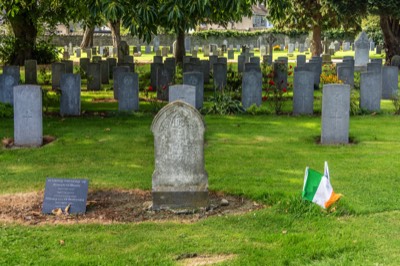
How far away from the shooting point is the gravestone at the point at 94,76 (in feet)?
73.2

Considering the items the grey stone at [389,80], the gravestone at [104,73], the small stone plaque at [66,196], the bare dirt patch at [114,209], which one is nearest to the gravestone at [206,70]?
the gravestone at [104,73]

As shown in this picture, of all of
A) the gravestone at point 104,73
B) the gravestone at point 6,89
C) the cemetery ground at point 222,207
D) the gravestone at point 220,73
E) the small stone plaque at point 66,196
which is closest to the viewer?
the cemetery ground at point 222,207

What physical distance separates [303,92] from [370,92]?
5.69 ft

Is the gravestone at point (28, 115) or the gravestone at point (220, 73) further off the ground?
the gravestone at point (220, 73)

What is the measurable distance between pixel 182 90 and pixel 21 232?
6263mm

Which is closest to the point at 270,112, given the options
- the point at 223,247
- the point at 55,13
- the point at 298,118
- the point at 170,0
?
the point at 298,118

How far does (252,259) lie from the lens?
6.68 m

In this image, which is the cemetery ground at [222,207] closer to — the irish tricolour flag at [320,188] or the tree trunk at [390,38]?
the irish tricolour flag at [320,188]

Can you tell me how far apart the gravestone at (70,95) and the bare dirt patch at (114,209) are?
708 centimetres

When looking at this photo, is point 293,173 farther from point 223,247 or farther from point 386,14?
point 386,14

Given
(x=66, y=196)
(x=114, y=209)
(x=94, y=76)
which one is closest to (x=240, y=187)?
(x=114, y=209)

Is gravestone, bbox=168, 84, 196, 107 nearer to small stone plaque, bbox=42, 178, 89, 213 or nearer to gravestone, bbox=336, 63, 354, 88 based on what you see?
small stone plaque, bbox=42, 178, 89, 213

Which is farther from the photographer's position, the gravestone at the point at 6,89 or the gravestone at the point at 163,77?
the gravestone at the point at 163,77

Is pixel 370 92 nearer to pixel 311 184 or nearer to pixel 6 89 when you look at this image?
pixel 6 89
